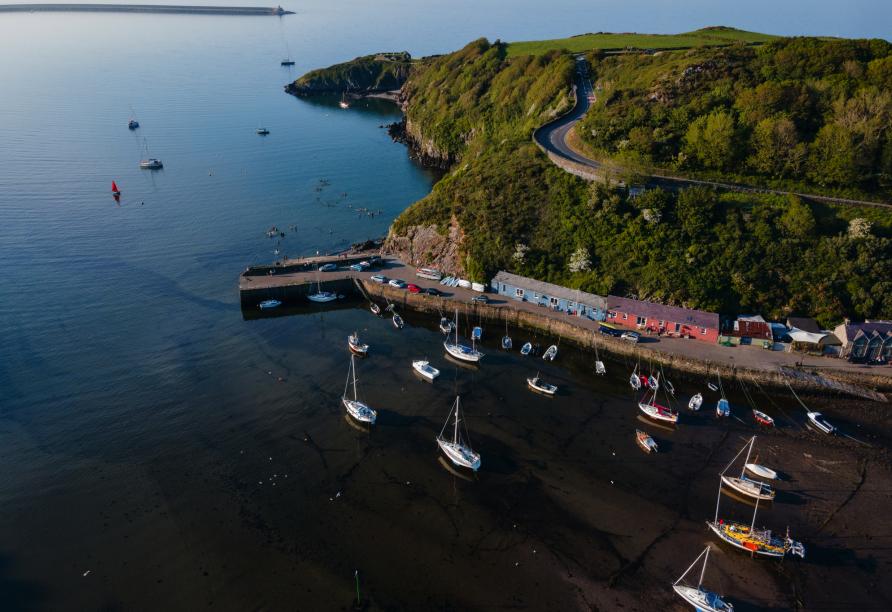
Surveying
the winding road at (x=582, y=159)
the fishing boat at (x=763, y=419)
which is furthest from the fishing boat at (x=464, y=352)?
the winding road at (x=582, y=159)

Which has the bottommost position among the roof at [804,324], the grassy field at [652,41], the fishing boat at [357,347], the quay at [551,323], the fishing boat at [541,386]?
the fishing boat at [541,386]

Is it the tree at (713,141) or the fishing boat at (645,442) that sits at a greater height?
the tree at (713,141)

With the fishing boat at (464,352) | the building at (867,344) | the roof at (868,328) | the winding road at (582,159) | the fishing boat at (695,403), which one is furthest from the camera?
the winding road at (582,159)

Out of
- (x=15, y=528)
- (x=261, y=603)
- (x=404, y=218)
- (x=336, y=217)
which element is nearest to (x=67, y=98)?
(x=336, y=217)

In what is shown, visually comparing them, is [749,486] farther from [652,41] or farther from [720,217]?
[652,41]

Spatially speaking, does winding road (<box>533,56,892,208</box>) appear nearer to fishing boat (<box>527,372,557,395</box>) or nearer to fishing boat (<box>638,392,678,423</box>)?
fishing boat (<box>527,372,557,395</box>)

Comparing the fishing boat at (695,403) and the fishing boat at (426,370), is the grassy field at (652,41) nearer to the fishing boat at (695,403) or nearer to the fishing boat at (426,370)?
the fishing boat at (695,403)
